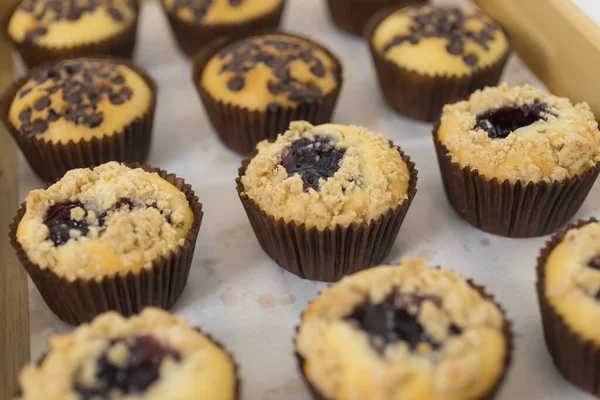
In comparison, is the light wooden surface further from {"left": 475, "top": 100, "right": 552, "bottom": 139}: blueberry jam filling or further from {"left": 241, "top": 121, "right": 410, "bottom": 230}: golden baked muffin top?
{"left": 475, "top": 100, "right": 552, "bottom": 139}: blueberry jam filling

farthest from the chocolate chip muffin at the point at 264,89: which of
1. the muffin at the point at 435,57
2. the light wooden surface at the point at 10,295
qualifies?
the light wooden surface at the point at 10,295

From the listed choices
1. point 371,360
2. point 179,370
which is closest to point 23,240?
point 179,370

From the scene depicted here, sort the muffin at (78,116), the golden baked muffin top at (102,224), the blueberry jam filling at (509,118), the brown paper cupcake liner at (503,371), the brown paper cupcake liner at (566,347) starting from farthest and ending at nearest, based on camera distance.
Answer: the muffin at (78,116)
the blueberry jam filling at (509,118)
the golden baked muffin top at (102,224)
the brown paper cupcake liner at (566,347)
the brown paper cupcake liner at (503,371)

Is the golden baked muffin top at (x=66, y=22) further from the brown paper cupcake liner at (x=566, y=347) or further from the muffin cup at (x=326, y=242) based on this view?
the brown paper cupcake liner at (x=566, y=347)

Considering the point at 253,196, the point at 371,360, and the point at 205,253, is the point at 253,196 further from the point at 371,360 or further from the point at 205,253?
the point at 371,360

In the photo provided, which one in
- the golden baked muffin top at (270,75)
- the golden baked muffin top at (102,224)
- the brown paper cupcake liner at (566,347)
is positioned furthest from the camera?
the golden baked muffin top at (270,75)

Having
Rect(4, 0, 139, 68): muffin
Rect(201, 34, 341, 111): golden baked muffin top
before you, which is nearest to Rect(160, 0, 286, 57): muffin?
Rect(4, 0, 139, 68): muffin
